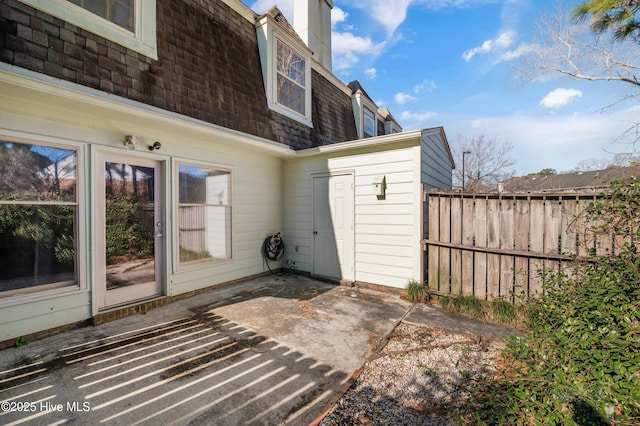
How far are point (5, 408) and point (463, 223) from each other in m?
5.01

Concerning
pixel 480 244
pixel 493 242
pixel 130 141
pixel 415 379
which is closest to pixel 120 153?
pixel 130 141

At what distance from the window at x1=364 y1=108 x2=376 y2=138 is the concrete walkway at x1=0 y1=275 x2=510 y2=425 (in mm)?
7183

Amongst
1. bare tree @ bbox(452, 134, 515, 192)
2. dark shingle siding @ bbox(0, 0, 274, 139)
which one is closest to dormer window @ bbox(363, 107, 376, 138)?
dark shingle siding @ bbox(0, 0, 274, 139)

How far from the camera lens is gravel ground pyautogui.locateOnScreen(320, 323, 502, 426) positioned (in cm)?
182

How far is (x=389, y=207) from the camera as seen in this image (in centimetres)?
462

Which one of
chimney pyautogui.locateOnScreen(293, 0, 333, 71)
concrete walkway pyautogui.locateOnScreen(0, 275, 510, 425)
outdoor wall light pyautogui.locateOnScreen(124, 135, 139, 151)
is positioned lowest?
concrete walkway pyautogui.locateOnScreen(0, 275, 510, 425)

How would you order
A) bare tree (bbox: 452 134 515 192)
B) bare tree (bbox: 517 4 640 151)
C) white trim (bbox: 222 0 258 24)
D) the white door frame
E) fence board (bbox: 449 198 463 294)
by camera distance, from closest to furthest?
fence board (bbox: 449 198 463 294)
white trim (bbox: 222 0 258 24)
the white door frame
bare tree (bbox: 517 4 640 151)
bare tree (bbox: 452 134 515 192)

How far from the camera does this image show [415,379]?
223 cm

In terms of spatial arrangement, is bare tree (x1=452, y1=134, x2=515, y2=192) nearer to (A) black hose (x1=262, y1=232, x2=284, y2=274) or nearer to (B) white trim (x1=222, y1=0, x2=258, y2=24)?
(A) black hose (x1=262, y1=232, x2=284, y2=274)

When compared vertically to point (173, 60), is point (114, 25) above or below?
above

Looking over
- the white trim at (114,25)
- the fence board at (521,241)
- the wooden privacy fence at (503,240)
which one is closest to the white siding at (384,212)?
the wooden privacy fence at (503,240)

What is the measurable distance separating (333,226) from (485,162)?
1502cm

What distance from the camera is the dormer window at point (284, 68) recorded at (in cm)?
540

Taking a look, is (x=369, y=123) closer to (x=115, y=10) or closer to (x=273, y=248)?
(x=273, y=248)
